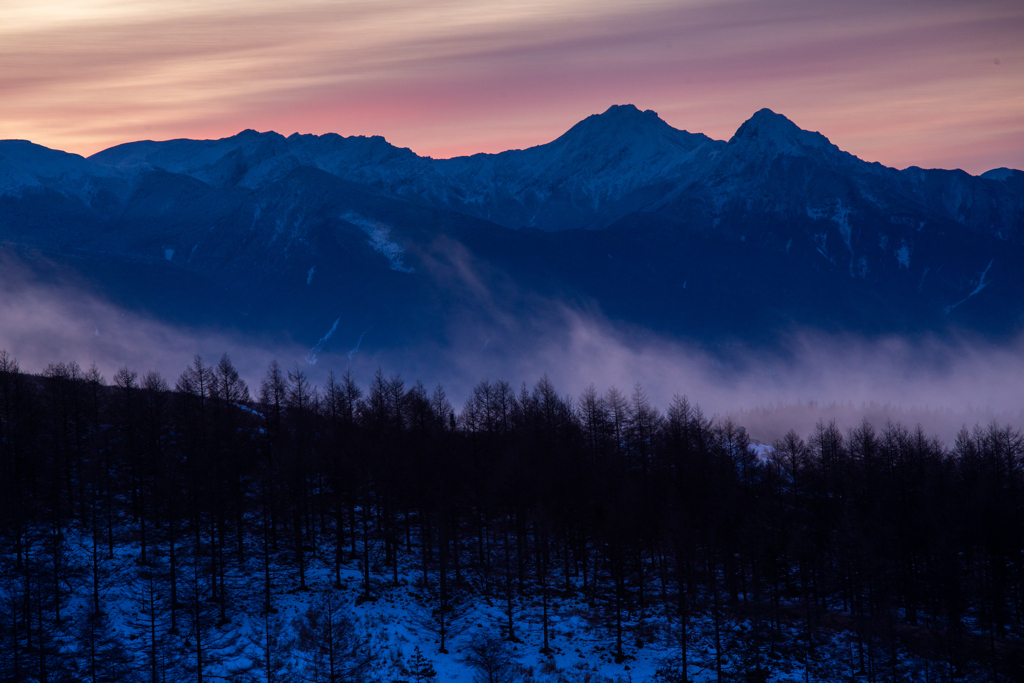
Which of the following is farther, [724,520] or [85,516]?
[724,520]

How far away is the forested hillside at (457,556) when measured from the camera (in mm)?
75312

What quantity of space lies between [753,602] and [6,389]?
9514cm

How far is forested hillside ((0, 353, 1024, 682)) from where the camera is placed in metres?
75.3

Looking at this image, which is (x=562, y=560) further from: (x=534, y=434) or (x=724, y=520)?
(x=534, y=434)

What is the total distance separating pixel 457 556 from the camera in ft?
295

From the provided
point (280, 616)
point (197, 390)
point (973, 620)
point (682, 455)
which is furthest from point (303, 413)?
point (973, 620)

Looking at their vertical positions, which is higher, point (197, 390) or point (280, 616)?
point (197, 390)

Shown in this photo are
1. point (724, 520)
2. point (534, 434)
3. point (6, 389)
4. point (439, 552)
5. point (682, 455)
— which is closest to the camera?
point (439, 552)

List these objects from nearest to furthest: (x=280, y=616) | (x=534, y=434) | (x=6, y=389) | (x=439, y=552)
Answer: (x=280, y=616), (x=439, y=552), (x=6, y=389), (x=534, y=434)

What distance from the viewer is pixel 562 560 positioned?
99.8m

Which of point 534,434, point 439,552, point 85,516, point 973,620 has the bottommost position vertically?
point 973,620

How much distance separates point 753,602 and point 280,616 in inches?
1920

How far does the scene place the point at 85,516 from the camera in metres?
88.8

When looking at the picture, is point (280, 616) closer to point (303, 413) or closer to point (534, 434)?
point (303, 413)
